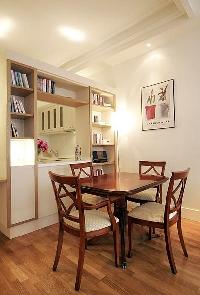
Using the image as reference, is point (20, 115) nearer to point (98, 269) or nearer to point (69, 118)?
point (69, 118)

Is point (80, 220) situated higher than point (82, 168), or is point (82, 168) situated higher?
point (82, 168)

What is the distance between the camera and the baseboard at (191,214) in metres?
2.94

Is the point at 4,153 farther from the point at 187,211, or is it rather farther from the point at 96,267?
the point at 187,211

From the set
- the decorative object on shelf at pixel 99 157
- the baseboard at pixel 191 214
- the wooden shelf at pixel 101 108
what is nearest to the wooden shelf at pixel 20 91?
the wooden shelf at pixel 101 108

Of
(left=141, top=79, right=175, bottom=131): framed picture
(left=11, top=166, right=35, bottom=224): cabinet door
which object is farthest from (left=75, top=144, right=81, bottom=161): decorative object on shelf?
(left=141, top=79, right=175, bottom=131): framed picture

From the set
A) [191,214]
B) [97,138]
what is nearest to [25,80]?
[97,138]

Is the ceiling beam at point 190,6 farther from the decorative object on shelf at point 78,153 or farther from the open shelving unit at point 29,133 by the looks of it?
the decorative object on shelf at point 78,153

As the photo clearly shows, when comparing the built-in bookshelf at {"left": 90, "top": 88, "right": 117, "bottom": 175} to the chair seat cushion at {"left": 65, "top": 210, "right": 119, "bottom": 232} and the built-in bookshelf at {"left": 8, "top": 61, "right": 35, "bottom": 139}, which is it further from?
the chair seat cushion at {"left": 65, "top": 210, "right": 119, "bottom": 232}

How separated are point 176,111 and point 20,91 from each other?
2323 mm

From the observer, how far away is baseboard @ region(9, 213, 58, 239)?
247cm

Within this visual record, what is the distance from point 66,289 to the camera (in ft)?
4.97

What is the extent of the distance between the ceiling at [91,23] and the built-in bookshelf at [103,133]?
77 centimetres

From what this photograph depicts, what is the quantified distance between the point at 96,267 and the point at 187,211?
184 cm

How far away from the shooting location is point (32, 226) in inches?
105
